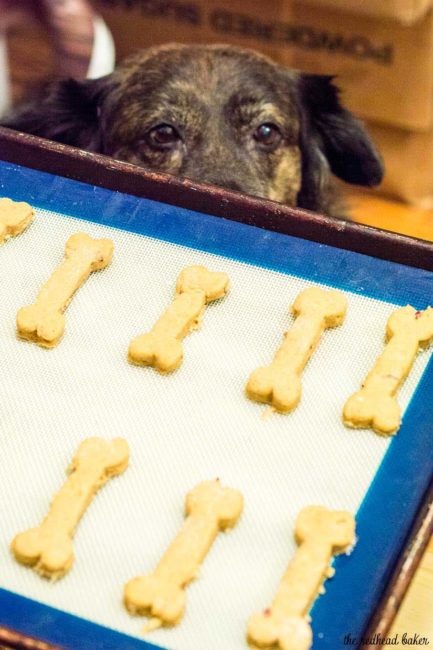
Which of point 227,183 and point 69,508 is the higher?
point 227,183

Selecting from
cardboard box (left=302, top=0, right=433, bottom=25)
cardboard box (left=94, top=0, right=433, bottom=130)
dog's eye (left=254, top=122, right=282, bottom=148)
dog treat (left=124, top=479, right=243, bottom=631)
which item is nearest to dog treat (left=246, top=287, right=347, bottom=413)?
dog treat (left=124, top=479, right=243, bottom=631)

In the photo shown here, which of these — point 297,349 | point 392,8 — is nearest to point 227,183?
point 297,349

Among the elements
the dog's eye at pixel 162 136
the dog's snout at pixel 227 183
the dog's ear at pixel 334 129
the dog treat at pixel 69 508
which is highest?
the dog's ear at pixel 334 129

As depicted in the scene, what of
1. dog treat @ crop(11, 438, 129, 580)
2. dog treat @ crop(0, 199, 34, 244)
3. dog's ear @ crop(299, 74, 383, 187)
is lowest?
dog treat @ crop(11, 438, 129, 580)

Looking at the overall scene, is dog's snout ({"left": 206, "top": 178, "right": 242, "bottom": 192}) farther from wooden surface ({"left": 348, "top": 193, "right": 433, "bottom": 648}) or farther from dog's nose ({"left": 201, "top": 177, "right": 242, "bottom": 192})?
wooden surface ({"left": 348, "top": 193, "right": 433, "bottom": 648})

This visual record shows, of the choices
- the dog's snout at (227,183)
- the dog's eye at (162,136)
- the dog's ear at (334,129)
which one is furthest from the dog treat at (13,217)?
the dog's ear at (334,129)

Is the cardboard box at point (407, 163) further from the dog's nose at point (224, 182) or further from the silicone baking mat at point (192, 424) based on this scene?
the silicone baking mat at point (192, 424)

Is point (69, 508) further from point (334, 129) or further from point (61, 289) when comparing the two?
point (334, 129)
